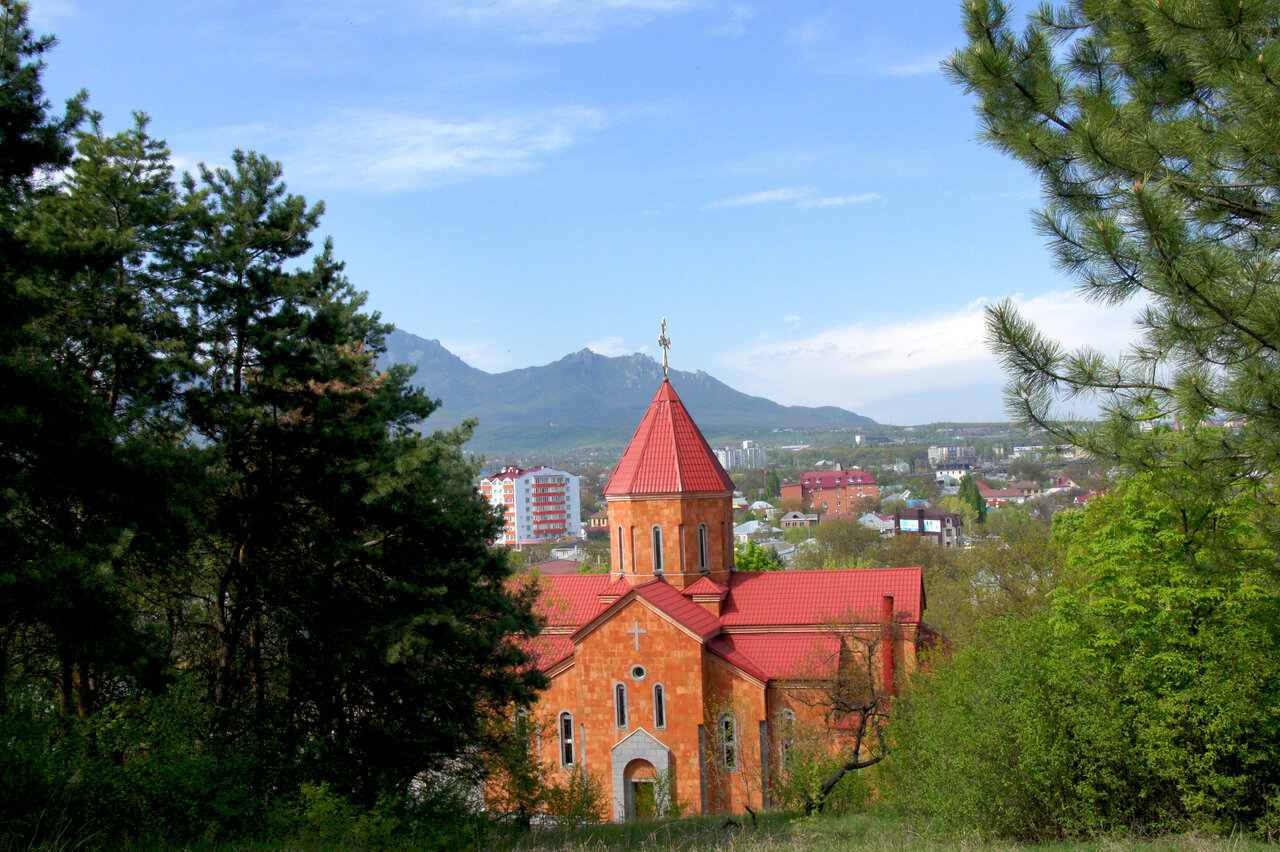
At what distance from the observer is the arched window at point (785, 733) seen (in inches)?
772

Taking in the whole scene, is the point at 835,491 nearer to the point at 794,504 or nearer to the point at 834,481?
the point at 834,481

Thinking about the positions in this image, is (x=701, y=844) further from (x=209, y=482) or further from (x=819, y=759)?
(x=209, y=482)

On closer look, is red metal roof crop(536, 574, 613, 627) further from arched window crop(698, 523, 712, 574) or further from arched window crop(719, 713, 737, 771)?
arched window crop(719, 713, 737, 771)

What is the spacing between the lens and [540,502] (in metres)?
137

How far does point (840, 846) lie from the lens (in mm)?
9914

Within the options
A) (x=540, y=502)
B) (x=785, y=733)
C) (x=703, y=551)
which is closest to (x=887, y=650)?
(x=785, y=733)

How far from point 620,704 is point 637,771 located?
4.91 feet

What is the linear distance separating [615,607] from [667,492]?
3516 mm

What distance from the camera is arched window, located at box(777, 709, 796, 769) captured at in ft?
64.3

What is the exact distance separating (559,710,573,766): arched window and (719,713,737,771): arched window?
3629mm

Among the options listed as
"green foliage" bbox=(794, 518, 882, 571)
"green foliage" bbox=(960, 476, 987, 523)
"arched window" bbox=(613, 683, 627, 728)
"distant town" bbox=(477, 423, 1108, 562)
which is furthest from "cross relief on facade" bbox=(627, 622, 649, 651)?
"green foliage" bbox=(960, 476, 987, 523)

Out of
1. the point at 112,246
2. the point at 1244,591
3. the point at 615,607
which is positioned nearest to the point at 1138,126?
the point at 1244,591

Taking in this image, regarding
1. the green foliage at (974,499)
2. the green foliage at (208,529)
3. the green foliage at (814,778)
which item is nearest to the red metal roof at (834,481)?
the green foliage at (974,499)

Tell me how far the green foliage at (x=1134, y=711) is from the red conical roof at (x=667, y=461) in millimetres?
9255
